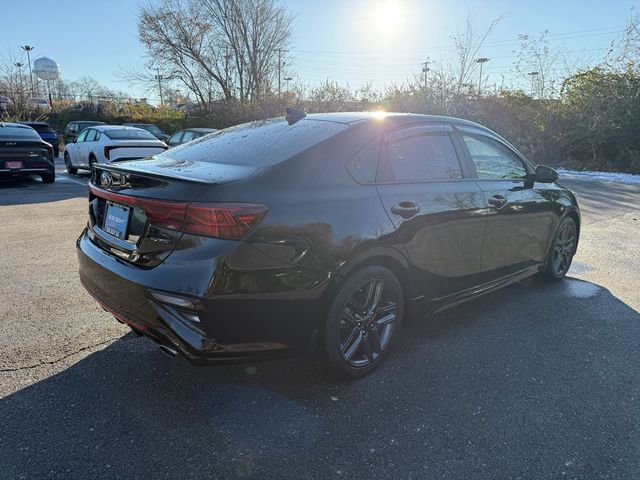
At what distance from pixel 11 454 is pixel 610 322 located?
13.6 feet

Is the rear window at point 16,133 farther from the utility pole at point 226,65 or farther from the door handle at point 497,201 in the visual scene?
the utility pole at point 226,65

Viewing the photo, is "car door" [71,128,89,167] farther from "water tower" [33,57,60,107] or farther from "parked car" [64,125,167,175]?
"water tower" [33,57,60,107]

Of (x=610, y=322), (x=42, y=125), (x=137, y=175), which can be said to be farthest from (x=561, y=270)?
(x=42, y=125)

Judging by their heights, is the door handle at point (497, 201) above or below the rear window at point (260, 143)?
below

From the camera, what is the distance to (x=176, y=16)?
86.2 feet

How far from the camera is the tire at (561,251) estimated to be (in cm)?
462

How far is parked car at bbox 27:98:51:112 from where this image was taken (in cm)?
3328

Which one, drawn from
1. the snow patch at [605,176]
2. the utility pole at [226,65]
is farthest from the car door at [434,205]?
the utility pole at [226,65]

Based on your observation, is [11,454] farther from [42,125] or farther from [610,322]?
[42,125]

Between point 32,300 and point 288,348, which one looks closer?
point 288,348

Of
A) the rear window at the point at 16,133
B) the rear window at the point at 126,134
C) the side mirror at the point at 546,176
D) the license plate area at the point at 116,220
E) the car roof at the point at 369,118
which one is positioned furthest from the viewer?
the rear window at the point at 126,134

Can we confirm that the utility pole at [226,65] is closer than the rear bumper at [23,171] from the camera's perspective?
No

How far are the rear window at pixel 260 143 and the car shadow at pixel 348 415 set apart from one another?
1.33 metres

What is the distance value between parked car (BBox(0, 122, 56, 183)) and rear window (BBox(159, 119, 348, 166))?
9.29 m
